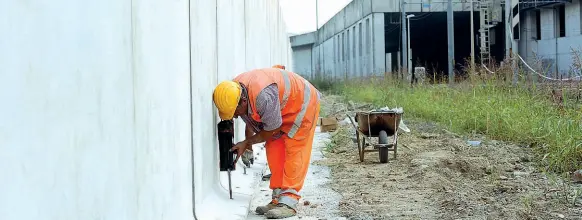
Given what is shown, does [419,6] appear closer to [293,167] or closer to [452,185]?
[452,185]

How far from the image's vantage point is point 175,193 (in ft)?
12.3

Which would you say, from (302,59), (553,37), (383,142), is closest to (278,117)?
(383,142)

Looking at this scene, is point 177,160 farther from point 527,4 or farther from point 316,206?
point 527,4

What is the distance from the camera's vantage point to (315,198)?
19.7 feet

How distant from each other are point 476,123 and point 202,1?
6279 mm

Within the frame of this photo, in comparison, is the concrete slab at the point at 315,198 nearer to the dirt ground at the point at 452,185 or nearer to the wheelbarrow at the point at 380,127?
the dirt ground at the point at 452,185

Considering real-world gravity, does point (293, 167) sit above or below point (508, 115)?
below

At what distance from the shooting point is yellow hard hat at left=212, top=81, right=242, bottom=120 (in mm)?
4945

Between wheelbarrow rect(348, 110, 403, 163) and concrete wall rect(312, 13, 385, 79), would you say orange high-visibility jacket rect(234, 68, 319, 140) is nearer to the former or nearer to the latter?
wheelbarrow rect(348, 110, 403, 163)

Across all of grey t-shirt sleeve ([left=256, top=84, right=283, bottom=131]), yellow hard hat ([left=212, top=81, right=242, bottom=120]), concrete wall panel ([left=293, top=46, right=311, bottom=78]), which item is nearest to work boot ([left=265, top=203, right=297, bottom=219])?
grey t-shirt sleeve ([left=256, top=84, right=283, bottom=131])

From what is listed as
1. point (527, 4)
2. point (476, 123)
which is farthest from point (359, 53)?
point (476, 123)

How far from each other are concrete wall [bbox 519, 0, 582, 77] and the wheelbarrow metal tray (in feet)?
60.8

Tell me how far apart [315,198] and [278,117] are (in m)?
1.35

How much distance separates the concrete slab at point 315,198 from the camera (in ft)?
17.5
